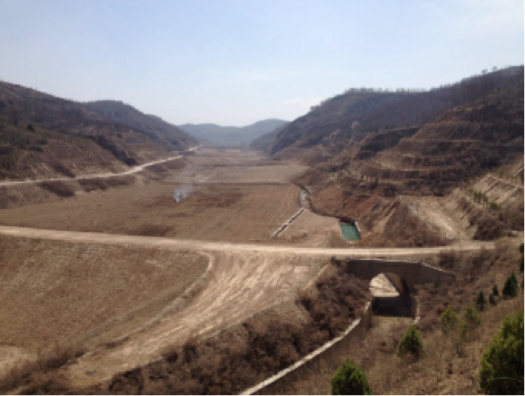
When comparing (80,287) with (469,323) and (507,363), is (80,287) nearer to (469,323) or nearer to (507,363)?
(469,323)

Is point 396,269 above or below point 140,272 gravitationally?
below

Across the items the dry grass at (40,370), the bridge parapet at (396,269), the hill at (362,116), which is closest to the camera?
the dry grass at (40,370)

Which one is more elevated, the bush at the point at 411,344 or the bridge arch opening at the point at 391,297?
the bush at the point at 411,344

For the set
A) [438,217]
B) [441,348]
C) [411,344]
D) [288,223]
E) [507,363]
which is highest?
[507,363]

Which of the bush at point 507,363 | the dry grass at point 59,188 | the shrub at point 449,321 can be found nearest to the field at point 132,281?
the dry grass at point 59,188

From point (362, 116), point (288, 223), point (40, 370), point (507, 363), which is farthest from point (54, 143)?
point (362, 116)

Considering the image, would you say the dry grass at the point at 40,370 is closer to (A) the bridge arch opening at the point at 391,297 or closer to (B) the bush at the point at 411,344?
(B) the bush at the point at 411,344
